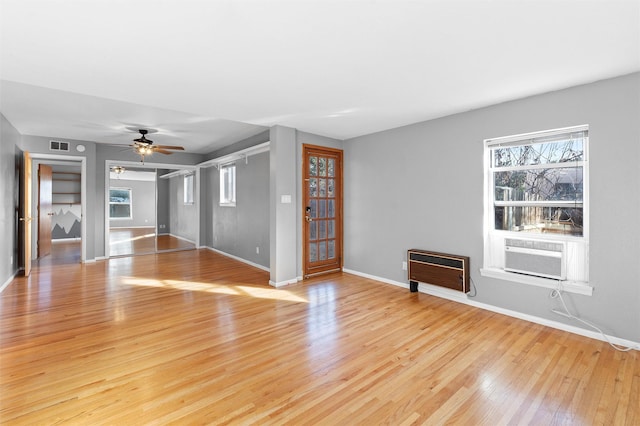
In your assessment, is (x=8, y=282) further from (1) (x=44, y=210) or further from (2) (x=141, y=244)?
(2) (x=141, y=244)

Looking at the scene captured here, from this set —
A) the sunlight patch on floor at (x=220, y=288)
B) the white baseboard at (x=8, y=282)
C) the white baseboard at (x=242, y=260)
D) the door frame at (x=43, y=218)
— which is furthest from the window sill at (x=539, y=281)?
the door frame at (x=43, y=218)

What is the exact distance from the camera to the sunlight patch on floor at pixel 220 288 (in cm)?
400

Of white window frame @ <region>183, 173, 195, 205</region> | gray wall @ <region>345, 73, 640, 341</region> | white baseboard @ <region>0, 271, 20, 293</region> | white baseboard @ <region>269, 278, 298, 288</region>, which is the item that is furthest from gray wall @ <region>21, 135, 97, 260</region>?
gray wall @ <region>345, 73, 640, 341</region>

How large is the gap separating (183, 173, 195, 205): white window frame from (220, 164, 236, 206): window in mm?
2294

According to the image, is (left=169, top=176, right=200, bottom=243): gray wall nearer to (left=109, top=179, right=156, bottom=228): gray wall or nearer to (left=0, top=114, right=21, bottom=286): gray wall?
(left=109, top=179, right=156, bottom=228): gray wall

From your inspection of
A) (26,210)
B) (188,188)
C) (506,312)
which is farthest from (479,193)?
(188,188)

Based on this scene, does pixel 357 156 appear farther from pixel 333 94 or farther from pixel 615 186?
pixel 615 186

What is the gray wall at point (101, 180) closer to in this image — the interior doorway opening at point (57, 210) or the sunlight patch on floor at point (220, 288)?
the interior doorway opening at point (57, 210)

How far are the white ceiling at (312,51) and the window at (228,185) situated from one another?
3.18m

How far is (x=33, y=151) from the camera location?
559 centimetres

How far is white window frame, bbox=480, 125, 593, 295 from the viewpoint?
2.85 meters

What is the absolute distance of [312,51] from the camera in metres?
2.22

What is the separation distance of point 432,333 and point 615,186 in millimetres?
2111

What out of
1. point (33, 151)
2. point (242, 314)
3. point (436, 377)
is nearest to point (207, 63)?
point (242, 314)
